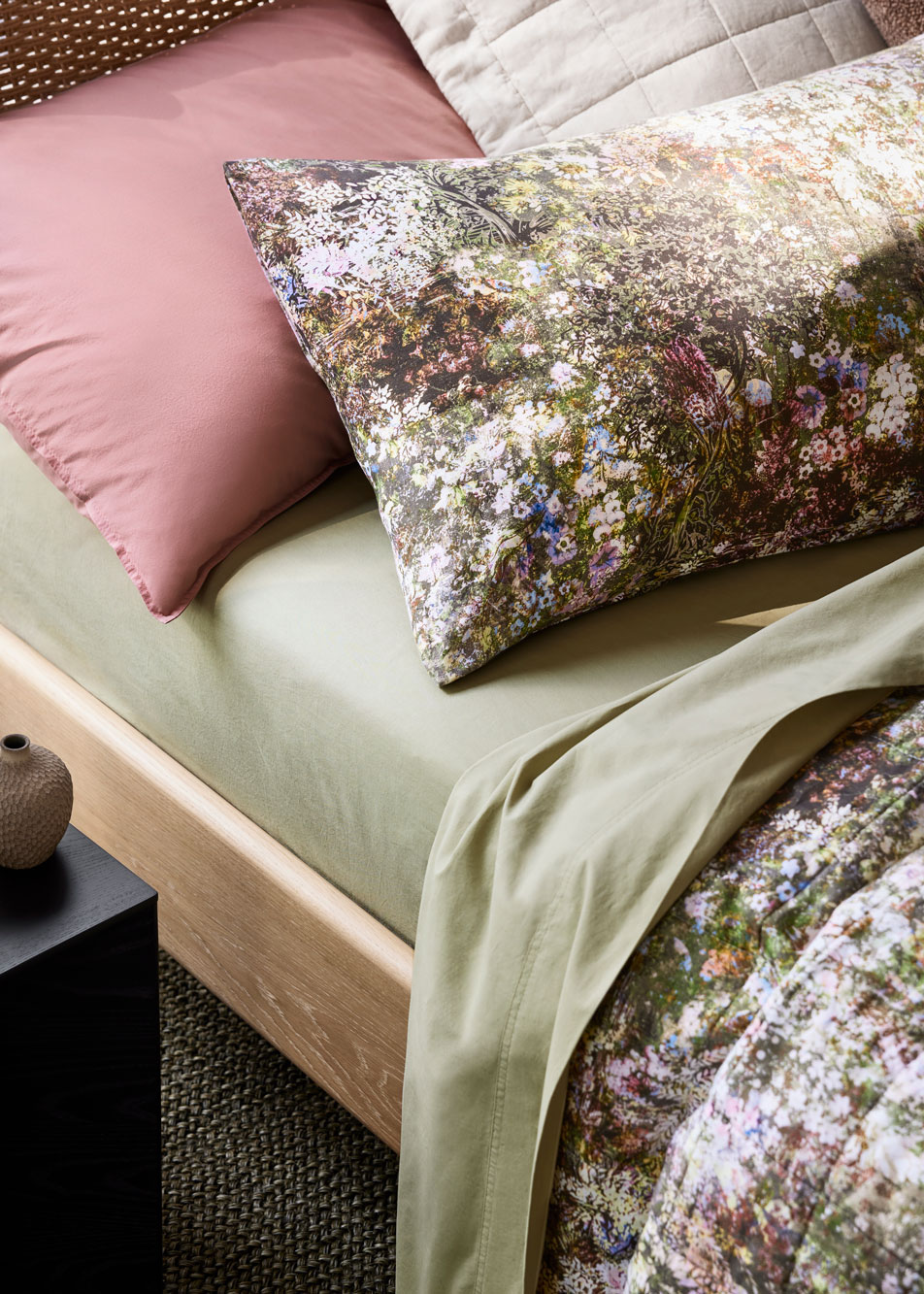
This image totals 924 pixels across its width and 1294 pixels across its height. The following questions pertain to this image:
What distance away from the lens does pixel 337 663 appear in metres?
0.97

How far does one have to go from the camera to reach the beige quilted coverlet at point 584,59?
138 cm

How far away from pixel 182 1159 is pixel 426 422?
0.75 m

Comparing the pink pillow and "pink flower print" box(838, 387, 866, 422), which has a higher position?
the pink pillow

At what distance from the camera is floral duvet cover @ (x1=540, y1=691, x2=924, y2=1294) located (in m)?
0.61

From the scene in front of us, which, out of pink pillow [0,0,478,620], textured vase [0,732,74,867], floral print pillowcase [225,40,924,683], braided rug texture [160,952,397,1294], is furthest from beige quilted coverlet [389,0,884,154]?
braided rug texture [160,952,397,1294]

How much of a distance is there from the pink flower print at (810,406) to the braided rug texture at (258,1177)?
81cm

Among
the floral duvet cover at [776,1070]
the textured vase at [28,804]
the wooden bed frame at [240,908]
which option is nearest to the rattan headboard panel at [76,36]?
the wooden bed frame at [240,908]

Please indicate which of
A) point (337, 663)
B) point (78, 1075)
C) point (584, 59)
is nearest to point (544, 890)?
point (337, 663)

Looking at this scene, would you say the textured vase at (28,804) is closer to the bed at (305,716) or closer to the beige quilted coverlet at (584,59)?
the bed at (305,716)

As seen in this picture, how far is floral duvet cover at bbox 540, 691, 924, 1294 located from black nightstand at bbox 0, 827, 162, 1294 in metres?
0.35

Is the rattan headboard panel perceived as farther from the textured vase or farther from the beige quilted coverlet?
the textured vase

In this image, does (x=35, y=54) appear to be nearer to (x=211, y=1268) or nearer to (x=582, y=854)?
(x=582, y=854)

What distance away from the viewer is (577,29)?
1.38 metres

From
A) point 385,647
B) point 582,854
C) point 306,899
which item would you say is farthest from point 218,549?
point 582,854
